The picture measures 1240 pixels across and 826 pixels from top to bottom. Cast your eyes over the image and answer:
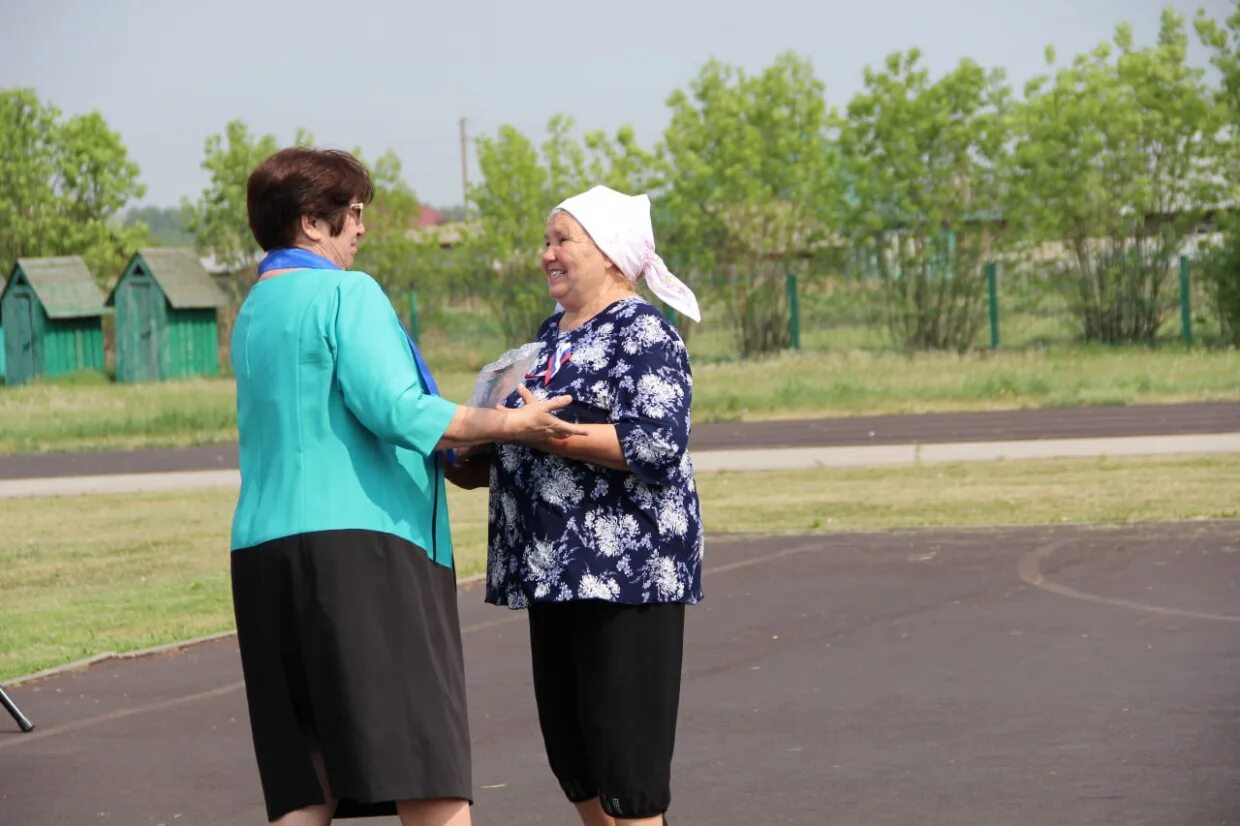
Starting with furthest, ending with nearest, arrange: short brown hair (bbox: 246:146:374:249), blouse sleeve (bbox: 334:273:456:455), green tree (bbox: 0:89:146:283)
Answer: green tree (bbox: 0:89:146:283) → short brown hair (bbox: 246:146:374:249) → blouse sleeve (bbox: 334:273:456:455)

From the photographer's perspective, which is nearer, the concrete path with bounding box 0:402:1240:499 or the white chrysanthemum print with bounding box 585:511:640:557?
the white chrysanthemum print with bounding box 585:511:640:557

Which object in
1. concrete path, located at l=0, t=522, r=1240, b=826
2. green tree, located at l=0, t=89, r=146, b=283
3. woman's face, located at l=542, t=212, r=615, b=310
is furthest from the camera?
green tree, located at l=0, t=89, r=146, b=283

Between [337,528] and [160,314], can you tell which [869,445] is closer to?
[337,528]

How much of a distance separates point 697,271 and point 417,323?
7.94m

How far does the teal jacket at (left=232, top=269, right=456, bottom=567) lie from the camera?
4.20 metres

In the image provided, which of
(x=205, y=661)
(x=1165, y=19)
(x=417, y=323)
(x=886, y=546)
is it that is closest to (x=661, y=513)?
(x=205, y=661)

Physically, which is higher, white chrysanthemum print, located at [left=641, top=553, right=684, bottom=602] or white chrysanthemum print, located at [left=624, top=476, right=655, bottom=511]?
white chrysanthemum print, located at [left=624, top=476, right=655, bottom=511]

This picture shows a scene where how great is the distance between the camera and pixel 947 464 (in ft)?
58.3

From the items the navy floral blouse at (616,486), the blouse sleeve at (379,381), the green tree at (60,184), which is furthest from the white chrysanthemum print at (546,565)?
the green tree at (60,184)

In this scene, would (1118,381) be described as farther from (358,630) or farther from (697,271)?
(358,630)

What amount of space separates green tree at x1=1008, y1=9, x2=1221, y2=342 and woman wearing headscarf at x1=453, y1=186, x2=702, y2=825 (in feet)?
103

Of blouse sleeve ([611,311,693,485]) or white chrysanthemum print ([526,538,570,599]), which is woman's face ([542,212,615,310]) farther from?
white chrysanthemum print ([526,538,570,599])

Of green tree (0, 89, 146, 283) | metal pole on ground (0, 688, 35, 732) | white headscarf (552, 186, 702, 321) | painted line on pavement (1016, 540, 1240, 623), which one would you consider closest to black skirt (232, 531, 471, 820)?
white headscarf (552, 186, 702, 321)

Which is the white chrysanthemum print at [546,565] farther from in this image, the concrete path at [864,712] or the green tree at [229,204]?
the green tree at [229,204]
